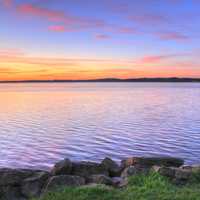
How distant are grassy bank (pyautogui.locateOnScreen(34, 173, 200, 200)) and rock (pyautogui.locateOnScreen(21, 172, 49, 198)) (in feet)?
5.34

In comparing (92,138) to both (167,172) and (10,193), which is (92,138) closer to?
(10,193)

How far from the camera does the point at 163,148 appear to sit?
72.4ft

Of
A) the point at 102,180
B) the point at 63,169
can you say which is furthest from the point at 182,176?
the point at 63,169

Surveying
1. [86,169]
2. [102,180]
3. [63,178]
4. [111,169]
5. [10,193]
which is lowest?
[10,193]

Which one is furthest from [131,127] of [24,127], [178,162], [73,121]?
[178,162]

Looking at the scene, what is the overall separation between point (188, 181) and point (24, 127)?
22917 millimetres

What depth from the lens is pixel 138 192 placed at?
875 cm

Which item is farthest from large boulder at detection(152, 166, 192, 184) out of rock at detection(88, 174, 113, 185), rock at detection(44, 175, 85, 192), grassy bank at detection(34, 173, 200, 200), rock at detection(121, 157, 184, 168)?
rock at detection(121, 157, 184, 168)

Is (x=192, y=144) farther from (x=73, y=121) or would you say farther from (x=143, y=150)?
(x=73, y=121)

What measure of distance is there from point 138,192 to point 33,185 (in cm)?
381

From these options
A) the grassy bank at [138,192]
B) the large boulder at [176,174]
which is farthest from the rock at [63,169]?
the large boulder at [176,174]

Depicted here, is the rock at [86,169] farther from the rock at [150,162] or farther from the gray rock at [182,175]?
the gray rock at [182,175]

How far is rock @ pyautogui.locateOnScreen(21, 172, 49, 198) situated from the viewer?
10531mm

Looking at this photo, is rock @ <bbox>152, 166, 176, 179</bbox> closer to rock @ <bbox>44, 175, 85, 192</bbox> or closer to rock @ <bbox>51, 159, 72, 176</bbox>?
rock @ <bbox>44, 175, 85, 192</bbox>
